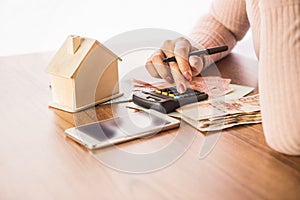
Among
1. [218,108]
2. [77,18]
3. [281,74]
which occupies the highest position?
[281,74]

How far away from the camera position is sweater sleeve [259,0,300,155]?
2.26 feet

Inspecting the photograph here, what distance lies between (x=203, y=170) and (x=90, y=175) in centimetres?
17

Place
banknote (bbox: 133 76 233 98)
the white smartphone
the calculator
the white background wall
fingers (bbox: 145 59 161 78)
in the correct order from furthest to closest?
the white background wall
fingers (bbox: 145 59 161 78)
banknote (bbox: 133 76 233 98)
the calculator
the white smartphone

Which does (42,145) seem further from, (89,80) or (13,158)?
(89,80)

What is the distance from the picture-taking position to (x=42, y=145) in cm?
75

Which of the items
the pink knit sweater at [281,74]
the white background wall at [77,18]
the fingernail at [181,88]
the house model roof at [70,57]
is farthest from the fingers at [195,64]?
the white background wall at [77,18]

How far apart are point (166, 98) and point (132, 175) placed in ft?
0.93

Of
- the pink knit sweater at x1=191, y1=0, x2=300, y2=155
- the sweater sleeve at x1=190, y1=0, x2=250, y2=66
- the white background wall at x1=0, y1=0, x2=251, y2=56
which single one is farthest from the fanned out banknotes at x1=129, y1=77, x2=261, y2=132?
the white background wall at x1=0, y1=0, x2=251, y2=56

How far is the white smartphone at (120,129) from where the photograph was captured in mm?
751

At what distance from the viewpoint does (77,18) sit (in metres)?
2.50

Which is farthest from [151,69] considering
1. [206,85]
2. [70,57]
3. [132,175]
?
[132,175]

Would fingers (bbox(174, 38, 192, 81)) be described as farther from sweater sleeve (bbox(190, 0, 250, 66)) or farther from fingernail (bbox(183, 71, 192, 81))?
sweater sleeve (bbox(190, 0, 250, 66))

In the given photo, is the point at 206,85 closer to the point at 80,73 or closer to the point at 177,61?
the point at 177,61

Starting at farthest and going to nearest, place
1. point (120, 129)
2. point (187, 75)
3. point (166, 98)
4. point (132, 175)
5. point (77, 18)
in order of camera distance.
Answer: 1. point (77, 18)
2. point (187, 75)
3. point (166, 98)
4. point (120, 129)
5. point (132, 175)
